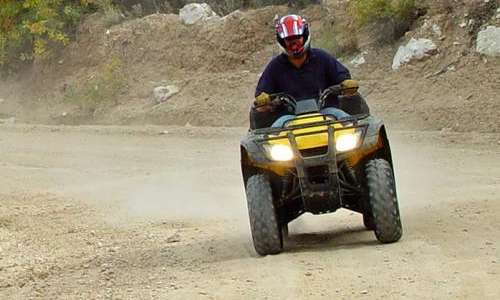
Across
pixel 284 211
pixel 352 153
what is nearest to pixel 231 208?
pixel 284 211

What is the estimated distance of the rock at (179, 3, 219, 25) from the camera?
2806cm

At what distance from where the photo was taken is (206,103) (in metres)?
23.3

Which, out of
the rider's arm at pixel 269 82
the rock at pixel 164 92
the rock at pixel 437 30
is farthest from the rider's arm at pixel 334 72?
the rock at pixel 164 92

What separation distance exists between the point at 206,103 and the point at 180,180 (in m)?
8.21

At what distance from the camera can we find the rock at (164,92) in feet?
81.1

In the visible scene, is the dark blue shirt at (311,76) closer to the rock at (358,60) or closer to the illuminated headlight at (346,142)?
the illuminated headlight at (346,142)

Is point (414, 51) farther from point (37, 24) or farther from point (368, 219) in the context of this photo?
point (368, 219)

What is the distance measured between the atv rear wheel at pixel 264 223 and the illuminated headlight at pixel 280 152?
318 mm

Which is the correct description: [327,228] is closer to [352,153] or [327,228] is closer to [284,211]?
[284,211]

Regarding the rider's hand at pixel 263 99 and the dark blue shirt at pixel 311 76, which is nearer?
the rider's hand at pixel 263 99

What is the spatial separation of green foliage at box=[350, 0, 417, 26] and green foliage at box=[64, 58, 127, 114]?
677 cm

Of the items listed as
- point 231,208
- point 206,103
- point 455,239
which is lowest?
point 206,103

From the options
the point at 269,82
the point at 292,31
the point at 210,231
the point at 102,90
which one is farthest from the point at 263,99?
the point at 102,90

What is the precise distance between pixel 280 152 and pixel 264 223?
59 centimetres
